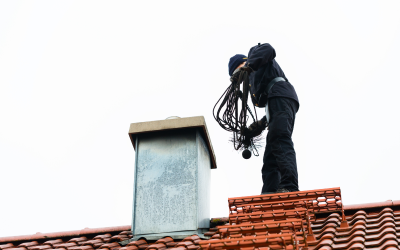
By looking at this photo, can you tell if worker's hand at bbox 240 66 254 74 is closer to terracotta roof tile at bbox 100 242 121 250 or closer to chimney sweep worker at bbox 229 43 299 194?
chimney sweep worker at bbox 229 43 299 194

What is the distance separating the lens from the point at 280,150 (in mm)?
5312

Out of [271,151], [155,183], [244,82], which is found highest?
[244,82]

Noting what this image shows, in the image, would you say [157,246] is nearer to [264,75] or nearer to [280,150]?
[280,150]

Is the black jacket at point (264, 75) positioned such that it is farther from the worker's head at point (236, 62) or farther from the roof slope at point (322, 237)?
the roof slope at point (322, 237)

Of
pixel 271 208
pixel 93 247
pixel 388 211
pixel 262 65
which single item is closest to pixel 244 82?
pixel 262 65

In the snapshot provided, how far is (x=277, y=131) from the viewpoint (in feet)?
17.6

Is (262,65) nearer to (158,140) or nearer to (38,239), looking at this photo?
(158,140)

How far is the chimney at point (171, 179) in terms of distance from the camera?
5004 mm

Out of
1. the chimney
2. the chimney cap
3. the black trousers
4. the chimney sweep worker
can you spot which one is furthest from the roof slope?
the chimney cap

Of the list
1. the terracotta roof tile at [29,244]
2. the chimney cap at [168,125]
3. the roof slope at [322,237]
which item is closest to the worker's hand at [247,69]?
the chimney cap at [168,125]

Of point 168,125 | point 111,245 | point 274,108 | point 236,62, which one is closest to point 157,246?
point 111,245

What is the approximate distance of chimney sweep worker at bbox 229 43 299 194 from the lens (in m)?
5.24

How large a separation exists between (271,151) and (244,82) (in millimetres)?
830

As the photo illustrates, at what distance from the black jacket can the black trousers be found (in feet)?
0.31
